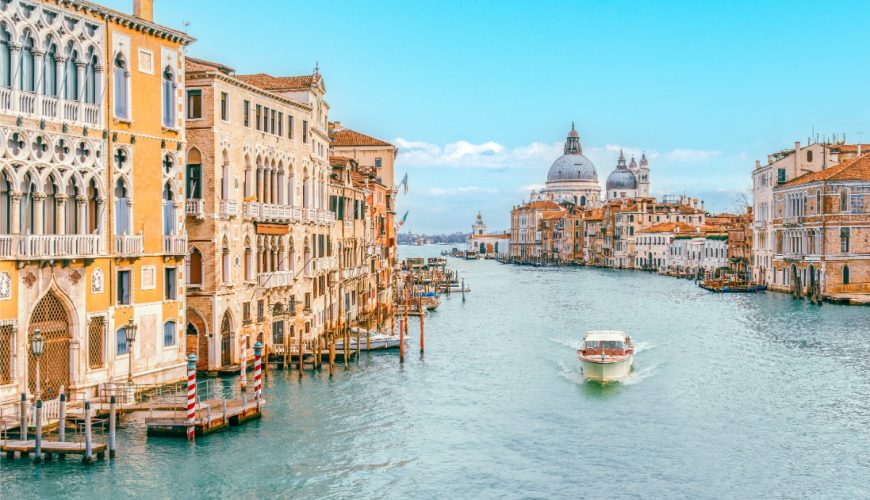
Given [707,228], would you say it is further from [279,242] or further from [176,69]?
[176,69]

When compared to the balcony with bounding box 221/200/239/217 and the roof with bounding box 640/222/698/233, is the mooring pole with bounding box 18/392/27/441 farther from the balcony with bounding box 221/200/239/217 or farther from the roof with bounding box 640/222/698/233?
the roof with bounding box 640/222/698/233

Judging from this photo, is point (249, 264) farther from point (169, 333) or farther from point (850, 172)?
point (850, 172)

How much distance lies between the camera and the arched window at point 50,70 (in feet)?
49.4

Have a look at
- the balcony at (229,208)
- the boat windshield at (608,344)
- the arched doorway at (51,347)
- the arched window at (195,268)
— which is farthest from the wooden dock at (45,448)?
the boat windshield at (608,344)

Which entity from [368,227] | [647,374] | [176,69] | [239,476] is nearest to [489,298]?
[368,227]

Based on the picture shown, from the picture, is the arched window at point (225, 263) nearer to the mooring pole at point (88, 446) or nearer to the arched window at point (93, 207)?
the arched window at point (93, 207)

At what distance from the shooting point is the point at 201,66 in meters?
20.0

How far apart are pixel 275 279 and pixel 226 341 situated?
2.38m

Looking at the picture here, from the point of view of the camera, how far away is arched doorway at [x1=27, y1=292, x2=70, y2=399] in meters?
15.0

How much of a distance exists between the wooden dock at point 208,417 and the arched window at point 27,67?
545cm

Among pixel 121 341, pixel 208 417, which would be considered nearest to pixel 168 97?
pixel 121 341

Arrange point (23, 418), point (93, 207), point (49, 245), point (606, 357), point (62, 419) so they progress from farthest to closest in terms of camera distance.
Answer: point (606, 357) → point (93, 207) → point (49, 245) → point (23, 418) → point (62, 419)

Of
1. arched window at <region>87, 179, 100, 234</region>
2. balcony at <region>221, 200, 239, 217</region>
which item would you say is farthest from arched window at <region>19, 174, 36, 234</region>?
balcony at <region>221, 200, 239, 217</region>

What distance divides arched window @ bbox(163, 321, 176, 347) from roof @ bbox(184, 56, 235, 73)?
5127mm
